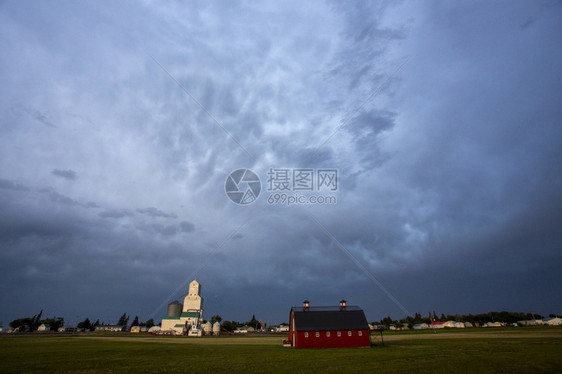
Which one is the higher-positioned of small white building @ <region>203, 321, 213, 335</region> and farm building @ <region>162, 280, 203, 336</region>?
farm building @ <region>162, 280, 203, 336</region>

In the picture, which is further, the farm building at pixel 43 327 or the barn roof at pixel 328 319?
the farm building at pixel 43 327

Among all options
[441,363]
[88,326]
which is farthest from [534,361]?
[88,326]

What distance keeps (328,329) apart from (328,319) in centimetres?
183

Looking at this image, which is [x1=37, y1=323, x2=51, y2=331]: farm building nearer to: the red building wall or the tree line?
the tree line

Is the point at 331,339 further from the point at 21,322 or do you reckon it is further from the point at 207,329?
the point at 21,322

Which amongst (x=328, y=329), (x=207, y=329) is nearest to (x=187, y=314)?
(x=207, y=329)

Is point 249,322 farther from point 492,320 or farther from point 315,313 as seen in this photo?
point 315,313

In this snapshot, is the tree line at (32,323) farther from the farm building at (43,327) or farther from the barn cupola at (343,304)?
the barn cupola at (343,304)

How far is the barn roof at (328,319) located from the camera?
4216cm

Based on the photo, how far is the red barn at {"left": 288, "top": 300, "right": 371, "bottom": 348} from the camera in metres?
41.2

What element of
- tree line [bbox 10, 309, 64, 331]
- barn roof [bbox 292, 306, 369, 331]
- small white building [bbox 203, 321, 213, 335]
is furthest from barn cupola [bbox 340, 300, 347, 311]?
tree line [bbox 10, 309, 64, 331]

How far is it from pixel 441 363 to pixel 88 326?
18704 cm

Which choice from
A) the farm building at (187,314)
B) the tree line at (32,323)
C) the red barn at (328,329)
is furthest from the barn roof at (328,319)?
the tree line at (32,323)

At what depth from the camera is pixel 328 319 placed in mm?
43625
